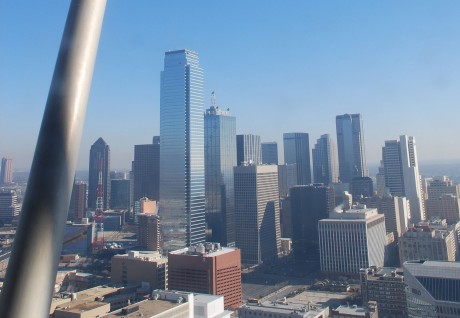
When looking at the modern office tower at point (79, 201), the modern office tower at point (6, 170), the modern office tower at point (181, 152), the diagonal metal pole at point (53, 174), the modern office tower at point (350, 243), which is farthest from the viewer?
the modern office tower at point (6, 170)

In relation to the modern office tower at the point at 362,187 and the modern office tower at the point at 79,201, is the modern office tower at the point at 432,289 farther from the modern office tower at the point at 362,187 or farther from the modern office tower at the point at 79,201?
the modern office tower at the point at 79,201

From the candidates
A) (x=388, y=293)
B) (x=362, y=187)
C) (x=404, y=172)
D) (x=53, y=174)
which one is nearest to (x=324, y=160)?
(x=362, y=187)

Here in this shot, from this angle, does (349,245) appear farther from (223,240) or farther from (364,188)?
(364,188)

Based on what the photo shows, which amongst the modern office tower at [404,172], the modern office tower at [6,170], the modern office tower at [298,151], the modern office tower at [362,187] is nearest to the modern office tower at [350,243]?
the modern office tower at [404,172]

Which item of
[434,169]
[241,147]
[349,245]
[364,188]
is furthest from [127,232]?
[434,169]

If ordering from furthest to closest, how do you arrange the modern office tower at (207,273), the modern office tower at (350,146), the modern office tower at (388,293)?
1. the modern office tower at (350,146)
2. the modern office tower at (207,273)
3. the modern office tower at (388,293)

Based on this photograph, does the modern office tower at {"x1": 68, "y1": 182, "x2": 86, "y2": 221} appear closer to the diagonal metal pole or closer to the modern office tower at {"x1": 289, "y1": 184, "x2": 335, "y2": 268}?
the modern office tower at {"x1": 289, "y1": 184, "x2": 335, "y2": 268}
